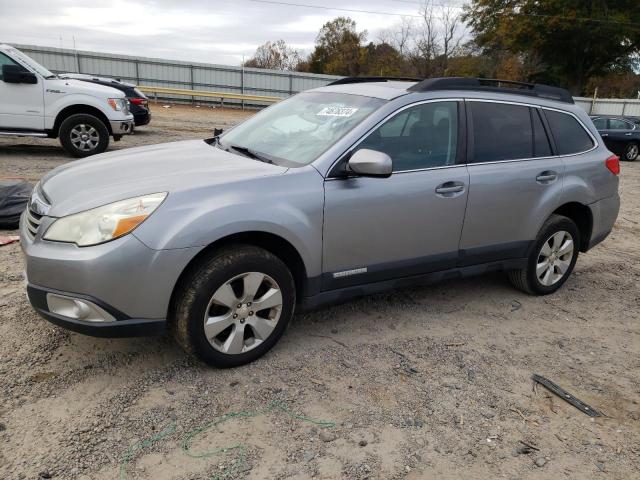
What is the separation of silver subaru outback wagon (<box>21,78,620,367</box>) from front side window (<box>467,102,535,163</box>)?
0.04 ft

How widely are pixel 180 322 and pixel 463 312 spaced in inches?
92.7

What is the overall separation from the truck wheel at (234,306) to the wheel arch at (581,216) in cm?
276

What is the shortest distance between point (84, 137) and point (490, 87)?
780cm

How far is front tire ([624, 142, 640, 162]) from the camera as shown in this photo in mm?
17523

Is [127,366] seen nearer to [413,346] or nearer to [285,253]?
[285,253]

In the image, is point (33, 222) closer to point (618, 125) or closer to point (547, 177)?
point (547, 177)

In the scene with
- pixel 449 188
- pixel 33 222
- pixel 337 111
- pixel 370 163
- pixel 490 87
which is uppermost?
pixel 490 87

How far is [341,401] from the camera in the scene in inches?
118

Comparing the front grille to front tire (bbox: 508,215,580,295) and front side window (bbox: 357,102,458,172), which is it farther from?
front tire (bbox: 508,215,580,295)

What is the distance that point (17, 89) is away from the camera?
29.3 ft

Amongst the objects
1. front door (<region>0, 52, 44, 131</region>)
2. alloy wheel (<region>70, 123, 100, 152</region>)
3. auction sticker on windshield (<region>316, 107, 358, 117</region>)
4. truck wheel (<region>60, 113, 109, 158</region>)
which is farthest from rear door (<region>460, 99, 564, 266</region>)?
front door (<region>0, 52, 44, 131</region>)

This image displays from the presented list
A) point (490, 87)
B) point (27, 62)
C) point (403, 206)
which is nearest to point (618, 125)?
point (490, 87)

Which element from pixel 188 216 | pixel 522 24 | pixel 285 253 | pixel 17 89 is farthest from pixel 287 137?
pixel 522 24

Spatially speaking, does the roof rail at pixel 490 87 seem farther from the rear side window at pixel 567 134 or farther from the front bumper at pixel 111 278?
the front bumper at pixel 111 278
